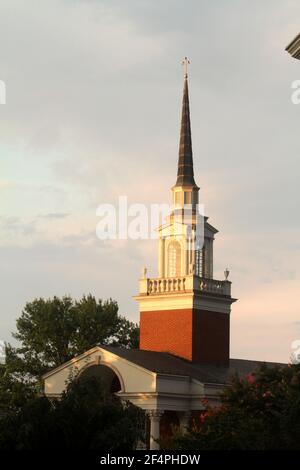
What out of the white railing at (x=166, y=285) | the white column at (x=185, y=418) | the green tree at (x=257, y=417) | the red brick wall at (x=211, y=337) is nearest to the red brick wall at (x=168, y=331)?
the red brick wall at (x=211, y=337)

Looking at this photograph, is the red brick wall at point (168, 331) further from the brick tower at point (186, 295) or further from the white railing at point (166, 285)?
the white railing at point (166, 285)

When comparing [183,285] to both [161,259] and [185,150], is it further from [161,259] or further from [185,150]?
[185,150]

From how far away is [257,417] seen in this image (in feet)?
101

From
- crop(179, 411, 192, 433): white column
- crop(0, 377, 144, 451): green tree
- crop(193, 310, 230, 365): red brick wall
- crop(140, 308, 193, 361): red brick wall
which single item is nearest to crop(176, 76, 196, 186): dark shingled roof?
crop(140, 308, 193, 361): red brick wall

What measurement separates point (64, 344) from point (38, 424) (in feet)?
127

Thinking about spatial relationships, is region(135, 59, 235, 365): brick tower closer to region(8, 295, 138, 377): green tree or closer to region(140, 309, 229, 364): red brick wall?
region(140, 309, 229, 364): red brick wall

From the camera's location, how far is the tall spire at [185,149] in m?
58.6

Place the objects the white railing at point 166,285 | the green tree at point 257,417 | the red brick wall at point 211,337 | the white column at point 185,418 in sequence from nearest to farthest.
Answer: the green tree at point 257,417 → the white column at point 185,418 → the red brick wall at point 211,337 → the white railing at point 166,285

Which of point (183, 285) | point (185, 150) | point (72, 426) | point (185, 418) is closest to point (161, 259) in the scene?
point (183, 285)

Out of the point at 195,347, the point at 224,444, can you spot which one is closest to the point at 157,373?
the point at 195,347

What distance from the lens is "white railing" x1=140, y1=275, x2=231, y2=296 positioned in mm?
55656
